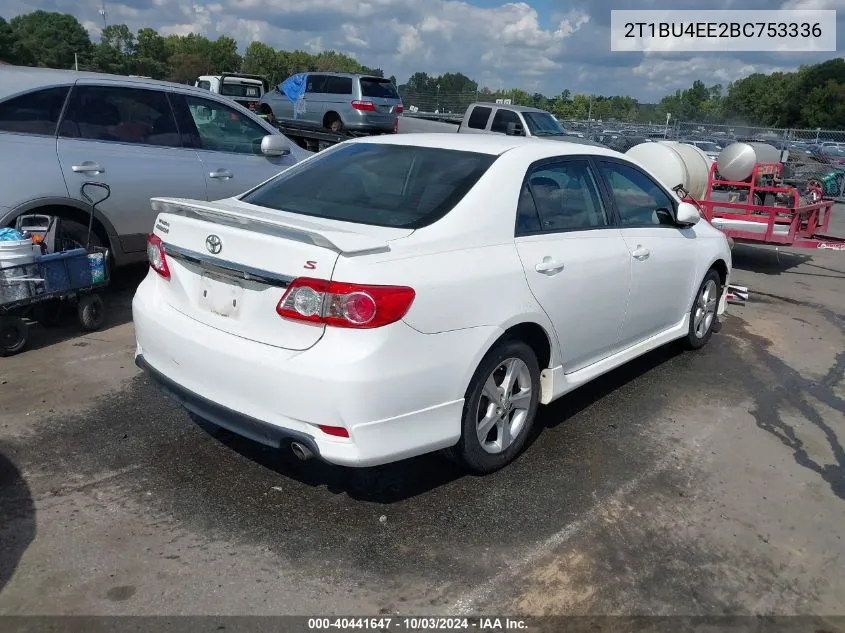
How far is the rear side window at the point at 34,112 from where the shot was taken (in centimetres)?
551

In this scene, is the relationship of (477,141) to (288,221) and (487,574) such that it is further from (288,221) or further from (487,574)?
(487,574)

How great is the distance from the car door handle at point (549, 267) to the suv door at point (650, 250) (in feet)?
2.91

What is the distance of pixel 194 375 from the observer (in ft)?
11.0

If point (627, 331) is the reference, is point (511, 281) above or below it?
above

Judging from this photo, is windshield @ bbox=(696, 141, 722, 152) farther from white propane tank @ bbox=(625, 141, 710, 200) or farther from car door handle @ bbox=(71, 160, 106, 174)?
car door handle @ bbox=(71, 160, 106, 174)

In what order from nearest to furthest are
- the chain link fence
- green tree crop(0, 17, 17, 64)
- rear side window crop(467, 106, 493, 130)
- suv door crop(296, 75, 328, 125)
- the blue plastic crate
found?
the blue plastic crate → rear side window crop(467, 106, 493, 130) → the chain link fence → suv door crop(296, 75, 328, 125) → green tree crop(0, 17, 17, 64)

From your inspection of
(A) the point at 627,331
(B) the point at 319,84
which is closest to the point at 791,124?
(B) the point at 319,84

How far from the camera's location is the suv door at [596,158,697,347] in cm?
465

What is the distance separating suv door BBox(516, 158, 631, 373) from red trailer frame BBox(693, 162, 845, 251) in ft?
17.5

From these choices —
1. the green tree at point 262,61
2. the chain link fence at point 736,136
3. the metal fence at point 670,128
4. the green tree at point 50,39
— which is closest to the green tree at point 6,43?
the green tree at point 50,39

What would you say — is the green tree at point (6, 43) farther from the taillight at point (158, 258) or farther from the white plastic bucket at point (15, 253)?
the taillight at point (158, 258)

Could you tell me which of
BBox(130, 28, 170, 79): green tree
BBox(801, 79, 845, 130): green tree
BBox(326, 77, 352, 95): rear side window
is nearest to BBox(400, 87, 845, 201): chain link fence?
BBox(326, 77, 352, 95): rear side window

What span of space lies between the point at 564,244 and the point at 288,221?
5.05 ft

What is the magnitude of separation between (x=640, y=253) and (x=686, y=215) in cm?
71
